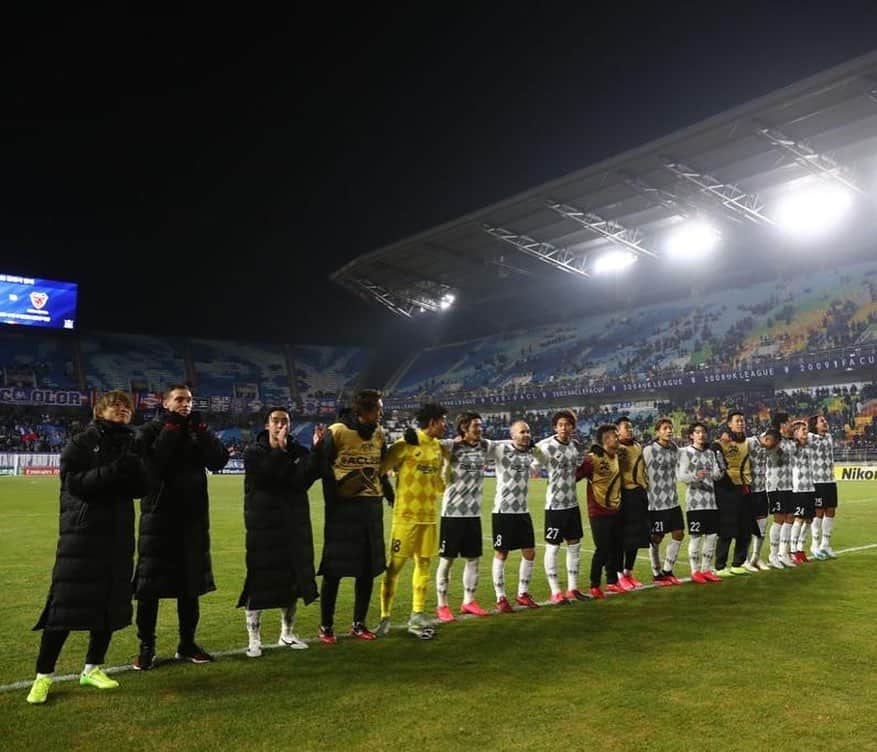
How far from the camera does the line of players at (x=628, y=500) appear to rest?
7145 mm

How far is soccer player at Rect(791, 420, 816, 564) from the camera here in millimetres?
10258

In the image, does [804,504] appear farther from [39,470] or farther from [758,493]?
[39,470]

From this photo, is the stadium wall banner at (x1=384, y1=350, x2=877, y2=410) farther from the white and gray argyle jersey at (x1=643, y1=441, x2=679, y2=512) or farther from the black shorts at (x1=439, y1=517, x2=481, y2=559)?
the black shorts at (x1=439, y1=517, x2=481, y2=559)

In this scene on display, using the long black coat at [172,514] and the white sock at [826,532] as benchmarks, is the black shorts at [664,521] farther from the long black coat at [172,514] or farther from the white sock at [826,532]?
the long black coat at [172,514]

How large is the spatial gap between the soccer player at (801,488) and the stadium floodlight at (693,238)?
2527cm

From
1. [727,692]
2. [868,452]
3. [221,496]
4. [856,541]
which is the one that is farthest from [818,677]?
[868,452]

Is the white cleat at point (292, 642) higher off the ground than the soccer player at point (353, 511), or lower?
lower

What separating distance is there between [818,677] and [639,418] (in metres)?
34.3

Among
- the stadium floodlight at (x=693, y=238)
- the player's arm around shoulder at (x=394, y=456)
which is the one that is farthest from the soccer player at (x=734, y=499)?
the stadium floodlight at (x=693, y=238)

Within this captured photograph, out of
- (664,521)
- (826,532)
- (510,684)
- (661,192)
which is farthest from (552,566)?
(661,192)

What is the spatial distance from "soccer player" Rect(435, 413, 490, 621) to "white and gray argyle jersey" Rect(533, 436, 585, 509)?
35.1 inches

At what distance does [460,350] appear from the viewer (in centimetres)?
5359

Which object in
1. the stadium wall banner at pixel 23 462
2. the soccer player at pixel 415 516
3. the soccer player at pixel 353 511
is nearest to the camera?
the soccer player at pixel 353 511

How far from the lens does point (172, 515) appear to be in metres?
5.23
